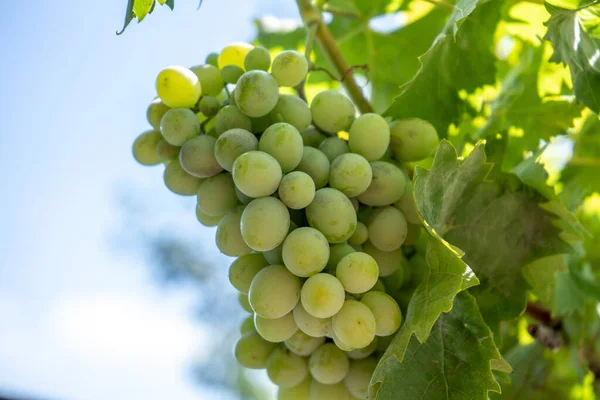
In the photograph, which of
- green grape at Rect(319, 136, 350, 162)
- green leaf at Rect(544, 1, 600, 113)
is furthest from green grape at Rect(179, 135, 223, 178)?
green leaf at Rect(544, 1, 600, 113)

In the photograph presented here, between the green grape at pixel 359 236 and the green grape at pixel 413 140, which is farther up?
the green grape at pixel 413 140

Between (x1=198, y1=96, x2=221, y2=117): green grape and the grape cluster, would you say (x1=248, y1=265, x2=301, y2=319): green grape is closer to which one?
the grape cluster

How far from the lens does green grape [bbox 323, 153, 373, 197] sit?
0.55 meters

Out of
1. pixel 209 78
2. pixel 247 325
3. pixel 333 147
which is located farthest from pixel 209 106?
pixel 247 325

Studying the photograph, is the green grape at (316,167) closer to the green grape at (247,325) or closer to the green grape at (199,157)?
the green grape at (199,157)

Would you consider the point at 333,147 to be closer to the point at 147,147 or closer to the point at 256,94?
the point at 256,94

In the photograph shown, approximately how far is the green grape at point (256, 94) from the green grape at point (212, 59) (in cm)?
13

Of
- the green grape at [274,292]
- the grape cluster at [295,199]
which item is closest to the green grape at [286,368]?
the grape cluster at [295,199]

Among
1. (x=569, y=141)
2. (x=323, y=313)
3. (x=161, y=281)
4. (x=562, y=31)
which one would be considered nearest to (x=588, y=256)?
→ (x=569, y=141)

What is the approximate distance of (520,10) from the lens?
0.98m

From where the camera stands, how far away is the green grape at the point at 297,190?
0.52 meters

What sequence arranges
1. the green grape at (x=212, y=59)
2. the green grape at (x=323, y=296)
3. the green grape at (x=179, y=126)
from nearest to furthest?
the green grape at (x=323, y=296)
the green grape at (x=179, y=126)
the green grape at (x=212, y=59)

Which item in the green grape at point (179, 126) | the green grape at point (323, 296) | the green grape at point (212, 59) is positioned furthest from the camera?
the green grape at point (212, 59)

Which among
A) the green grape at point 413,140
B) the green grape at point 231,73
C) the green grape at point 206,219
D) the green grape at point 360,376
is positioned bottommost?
the green grape at point 360,376
